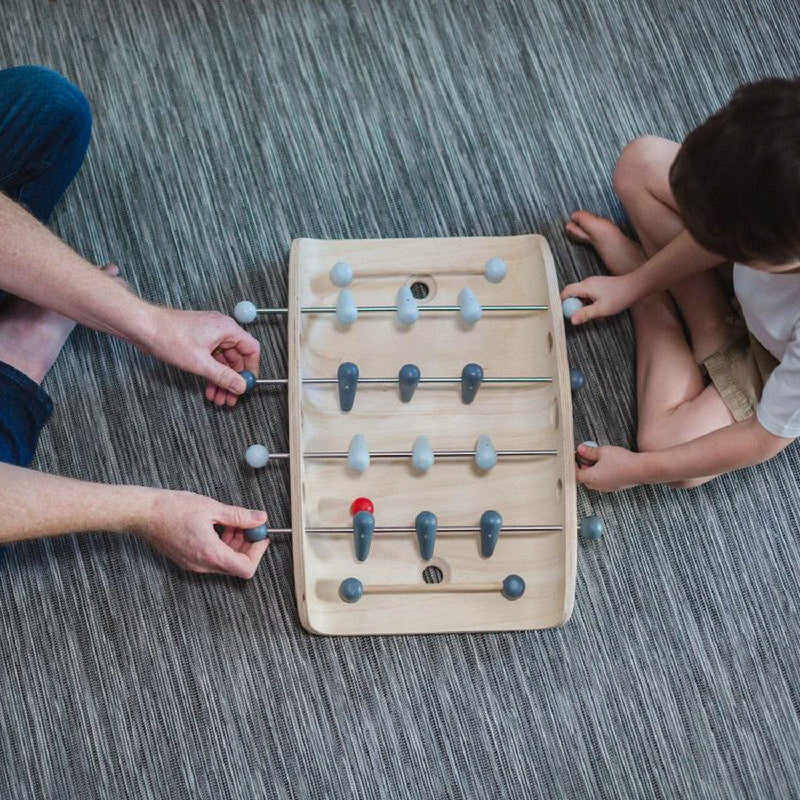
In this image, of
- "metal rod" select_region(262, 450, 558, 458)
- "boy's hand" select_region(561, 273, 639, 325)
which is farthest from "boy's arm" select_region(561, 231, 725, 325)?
"metal rod" select_region(262, 450, 558, 458)

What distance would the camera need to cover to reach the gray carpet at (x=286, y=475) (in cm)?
111

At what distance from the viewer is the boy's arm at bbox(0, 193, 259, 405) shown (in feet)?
3.31

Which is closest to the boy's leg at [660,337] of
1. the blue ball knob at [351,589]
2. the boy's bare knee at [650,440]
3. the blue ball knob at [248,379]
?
the boy's bare knee at [650,440]

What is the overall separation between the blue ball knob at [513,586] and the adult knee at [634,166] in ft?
1.87

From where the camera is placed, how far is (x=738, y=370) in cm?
111

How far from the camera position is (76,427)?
3.91 feet

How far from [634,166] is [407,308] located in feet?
1.31

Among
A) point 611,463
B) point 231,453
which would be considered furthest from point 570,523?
point 231,453

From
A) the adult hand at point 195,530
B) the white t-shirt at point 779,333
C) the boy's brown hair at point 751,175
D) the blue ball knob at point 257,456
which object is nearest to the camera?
the boy's brown hair at point 751,175

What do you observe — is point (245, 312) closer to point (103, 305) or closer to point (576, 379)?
point (103, 305)

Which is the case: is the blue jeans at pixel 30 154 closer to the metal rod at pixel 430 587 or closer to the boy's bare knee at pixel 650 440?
the metal rod at pixel 430 587

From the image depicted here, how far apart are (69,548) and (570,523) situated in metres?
0.68

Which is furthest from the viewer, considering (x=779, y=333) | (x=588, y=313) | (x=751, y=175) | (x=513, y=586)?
(x=588, y=313)

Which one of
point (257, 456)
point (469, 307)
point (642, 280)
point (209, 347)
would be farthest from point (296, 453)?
point (642, 280)
